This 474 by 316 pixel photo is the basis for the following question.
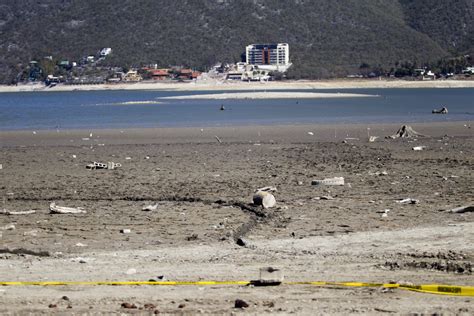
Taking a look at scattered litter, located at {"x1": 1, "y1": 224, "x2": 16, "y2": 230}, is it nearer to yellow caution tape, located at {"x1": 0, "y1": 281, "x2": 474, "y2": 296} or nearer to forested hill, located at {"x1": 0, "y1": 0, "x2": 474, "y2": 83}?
yellow caution tape, located at {"x1": 0, "y1": 281, "x2": 474, "y2": 296}

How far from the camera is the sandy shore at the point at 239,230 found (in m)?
8.27

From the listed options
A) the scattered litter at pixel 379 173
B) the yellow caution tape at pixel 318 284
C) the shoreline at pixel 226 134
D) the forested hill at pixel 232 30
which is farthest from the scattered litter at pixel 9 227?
the forested hill at pixel 232 30

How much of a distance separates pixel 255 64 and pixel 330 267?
15602 centimetres

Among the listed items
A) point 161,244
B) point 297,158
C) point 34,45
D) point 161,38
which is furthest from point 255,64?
point 161,244

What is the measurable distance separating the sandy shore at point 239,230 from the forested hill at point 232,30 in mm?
144615

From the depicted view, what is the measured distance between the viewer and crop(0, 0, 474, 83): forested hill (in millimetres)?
170875

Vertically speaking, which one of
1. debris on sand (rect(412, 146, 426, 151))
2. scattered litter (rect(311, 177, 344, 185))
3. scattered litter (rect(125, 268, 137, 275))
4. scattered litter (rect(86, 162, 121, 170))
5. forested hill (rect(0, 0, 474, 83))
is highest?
forested hill (rect(0, 0, 474, 83))

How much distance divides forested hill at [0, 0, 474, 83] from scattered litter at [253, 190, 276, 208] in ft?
495

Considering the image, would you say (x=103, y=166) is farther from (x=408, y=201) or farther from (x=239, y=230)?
(x=239, y=230)

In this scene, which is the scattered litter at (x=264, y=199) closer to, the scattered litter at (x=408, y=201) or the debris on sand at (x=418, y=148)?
the scattered litter at (x=408, y=201)

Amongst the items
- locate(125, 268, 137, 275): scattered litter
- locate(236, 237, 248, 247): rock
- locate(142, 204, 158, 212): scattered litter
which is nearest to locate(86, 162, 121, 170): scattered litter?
locate(142, 204, 158, 212): scattered litter

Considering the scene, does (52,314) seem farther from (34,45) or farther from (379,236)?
(34,45)

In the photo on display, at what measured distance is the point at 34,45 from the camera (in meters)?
187

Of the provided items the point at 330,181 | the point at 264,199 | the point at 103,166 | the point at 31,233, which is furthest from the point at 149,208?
the point at 103,166
